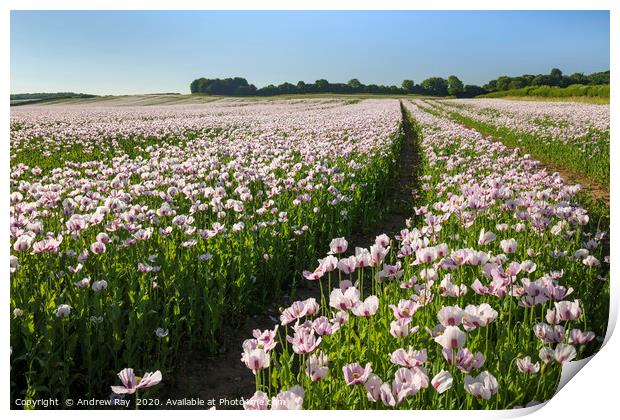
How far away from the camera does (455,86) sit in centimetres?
454

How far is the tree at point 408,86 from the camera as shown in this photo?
430cm

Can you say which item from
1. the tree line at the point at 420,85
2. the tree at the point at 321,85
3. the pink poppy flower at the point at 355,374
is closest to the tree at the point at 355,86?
the tree line at the point at 420,85

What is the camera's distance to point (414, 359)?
6.12 ft

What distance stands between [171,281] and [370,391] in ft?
6.19

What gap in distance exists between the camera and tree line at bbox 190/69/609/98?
3.83m

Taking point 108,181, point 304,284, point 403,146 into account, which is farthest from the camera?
point 403,146

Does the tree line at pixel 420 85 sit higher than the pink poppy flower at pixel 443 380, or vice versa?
the tree line at pixel 420 85

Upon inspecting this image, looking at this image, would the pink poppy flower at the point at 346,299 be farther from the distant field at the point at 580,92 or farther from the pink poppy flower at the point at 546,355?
the distant field at the point at 580,92

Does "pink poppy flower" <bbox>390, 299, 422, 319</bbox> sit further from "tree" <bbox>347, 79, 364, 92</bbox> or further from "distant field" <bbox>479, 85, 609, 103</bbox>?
"tree" <bbox>347, 79, 364, 92</bbox>
